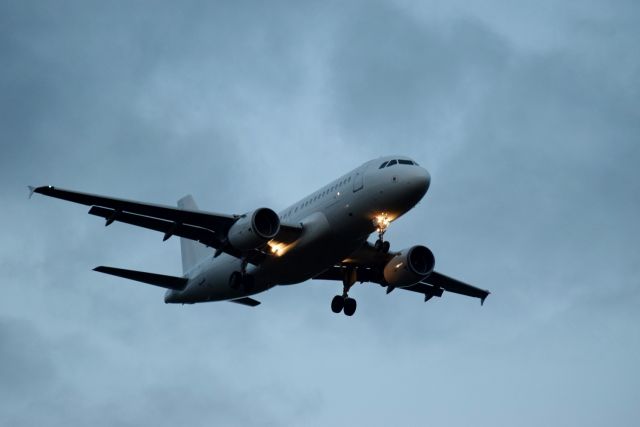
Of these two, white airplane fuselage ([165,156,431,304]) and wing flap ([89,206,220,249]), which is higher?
wing flap ([89,206,220,249])

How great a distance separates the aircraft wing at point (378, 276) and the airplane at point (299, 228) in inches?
5.7

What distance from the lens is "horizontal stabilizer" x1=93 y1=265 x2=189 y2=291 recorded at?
142 feet

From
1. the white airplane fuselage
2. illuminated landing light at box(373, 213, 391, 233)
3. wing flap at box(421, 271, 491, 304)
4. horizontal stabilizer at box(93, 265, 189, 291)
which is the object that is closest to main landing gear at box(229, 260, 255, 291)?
the white airplane fuselage

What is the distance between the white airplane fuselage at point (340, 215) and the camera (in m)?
37.0

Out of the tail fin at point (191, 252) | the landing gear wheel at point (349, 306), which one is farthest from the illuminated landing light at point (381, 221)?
the tail fin at point (191, 252)

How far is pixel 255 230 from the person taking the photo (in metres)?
37.8

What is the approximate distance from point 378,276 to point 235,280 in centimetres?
843

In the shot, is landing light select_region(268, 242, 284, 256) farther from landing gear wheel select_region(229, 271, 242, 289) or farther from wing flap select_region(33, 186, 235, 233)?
landing gear wheel select_region(229, 271, 242, 289)

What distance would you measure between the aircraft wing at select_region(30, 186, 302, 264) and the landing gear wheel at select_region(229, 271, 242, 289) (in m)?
0.83

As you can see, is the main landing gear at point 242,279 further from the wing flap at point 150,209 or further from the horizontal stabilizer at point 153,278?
the horizontal stabilizer at point 153,278

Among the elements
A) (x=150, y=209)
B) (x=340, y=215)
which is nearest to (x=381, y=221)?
(x=340, y=215)

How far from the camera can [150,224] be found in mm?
40531

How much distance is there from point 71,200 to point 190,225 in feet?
18.1

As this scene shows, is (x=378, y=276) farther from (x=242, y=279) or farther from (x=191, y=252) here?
(x=191, y=252)
